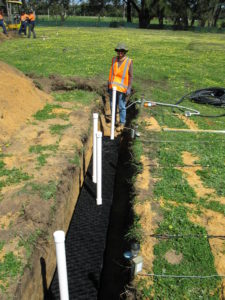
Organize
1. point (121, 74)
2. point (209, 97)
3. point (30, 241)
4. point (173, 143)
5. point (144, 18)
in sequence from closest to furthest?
point (30, 241) → point (173, 143) → point (121, 74) → point (209, 97) → point (144, 18)

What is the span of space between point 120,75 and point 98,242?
4326 mm

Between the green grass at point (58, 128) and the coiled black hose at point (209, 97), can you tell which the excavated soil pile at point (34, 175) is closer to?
the green grass at point (58, 128)

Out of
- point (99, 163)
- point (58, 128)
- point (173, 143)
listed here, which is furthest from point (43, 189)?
point (173, 143)

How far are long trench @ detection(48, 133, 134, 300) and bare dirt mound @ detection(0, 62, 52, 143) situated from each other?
6.88 ft

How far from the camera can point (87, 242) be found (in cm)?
456

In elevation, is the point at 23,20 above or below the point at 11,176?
above

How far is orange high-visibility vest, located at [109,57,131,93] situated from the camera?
705 centimetres

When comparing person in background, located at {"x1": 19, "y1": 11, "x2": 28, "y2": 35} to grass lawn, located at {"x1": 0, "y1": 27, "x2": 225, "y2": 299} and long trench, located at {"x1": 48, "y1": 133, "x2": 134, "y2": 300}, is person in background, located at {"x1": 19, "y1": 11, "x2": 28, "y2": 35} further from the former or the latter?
long trench, located at {"x1": 48, "y1": 133, "x2": 134, "y2": 300}

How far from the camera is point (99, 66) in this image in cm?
1239

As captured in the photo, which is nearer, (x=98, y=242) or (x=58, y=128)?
(x=98, y=242)

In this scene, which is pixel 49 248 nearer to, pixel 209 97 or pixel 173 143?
pixel 173 143

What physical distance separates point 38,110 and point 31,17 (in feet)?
46.7

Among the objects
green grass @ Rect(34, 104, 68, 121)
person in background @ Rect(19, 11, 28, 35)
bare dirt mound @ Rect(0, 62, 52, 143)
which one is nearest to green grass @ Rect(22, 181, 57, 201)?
bare dirt mound @ Rect(0, 62, 52, 143)

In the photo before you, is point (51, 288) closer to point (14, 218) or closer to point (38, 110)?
point (14, 218)
